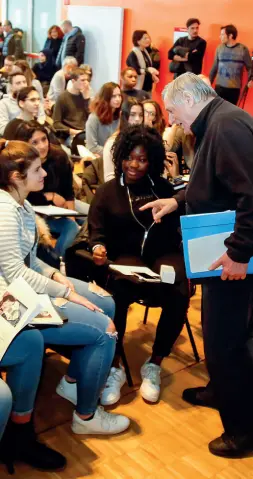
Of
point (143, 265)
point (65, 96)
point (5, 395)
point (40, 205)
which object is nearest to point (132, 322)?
point (143, 265)

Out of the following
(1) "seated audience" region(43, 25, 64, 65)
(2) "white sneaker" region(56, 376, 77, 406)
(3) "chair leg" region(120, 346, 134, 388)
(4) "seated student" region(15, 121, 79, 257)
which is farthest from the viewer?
(1) "seated audience" region(43, 25, 64, 65)

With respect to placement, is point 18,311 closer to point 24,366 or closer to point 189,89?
point 24,366

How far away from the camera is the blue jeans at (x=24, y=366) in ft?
6.51

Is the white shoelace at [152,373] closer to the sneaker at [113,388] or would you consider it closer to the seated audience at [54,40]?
the sneaker at [113,388]

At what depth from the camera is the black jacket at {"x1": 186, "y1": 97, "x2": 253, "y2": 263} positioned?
1.85m

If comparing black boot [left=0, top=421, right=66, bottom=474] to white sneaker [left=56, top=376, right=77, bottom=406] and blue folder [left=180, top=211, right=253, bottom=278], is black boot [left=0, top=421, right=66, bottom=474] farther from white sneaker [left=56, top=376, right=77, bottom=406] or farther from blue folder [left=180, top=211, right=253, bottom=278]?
blue folder [left=180, top=211, right=253, bottom=278]

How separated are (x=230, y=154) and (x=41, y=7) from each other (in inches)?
479

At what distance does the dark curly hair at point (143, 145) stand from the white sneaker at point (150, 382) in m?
0.97

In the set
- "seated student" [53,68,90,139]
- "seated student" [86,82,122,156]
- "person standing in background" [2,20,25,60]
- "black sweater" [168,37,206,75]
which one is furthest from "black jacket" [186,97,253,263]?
"person standing in background" [2,20,25,60]

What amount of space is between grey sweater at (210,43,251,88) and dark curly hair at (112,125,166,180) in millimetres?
5153

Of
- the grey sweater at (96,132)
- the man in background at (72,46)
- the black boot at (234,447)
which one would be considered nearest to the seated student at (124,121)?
the grey sweater at (96,132)

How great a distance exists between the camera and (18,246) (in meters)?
2.19

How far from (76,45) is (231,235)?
9.10 meters

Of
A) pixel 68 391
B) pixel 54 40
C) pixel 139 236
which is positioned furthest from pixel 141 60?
pixel 68 391
